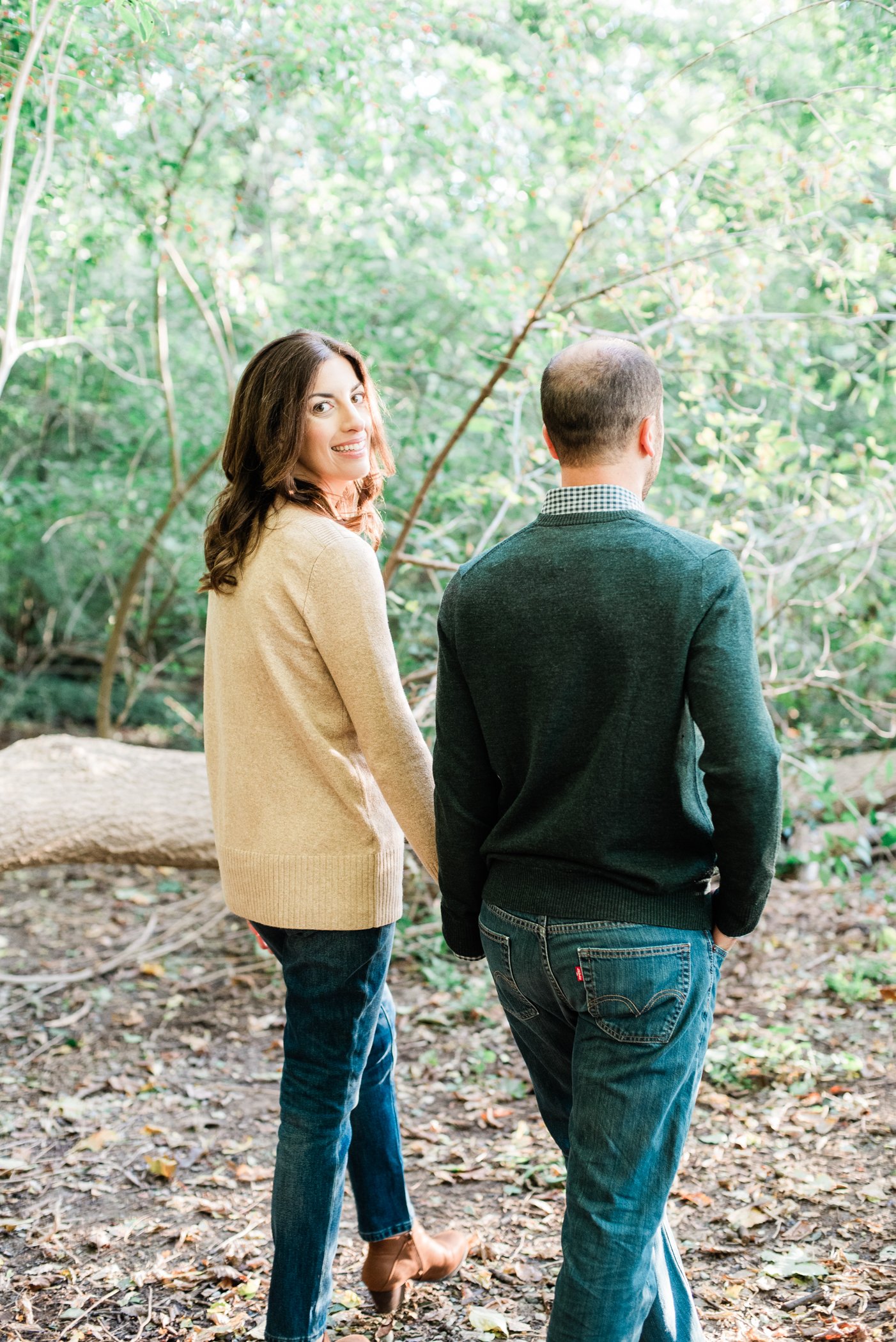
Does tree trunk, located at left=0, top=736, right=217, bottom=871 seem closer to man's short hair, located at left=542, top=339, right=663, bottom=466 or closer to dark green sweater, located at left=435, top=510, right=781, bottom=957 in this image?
dark green sweater, located at left=435, top=510, right=781, bottom=957

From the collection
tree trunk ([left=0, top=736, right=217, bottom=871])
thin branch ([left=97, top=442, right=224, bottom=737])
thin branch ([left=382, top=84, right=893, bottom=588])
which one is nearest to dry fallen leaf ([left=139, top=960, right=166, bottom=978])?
tree trunk ([left=0, top=736, right=217, bottom=871])

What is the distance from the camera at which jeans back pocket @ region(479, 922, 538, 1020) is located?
1.64m

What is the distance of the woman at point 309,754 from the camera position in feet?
5.98

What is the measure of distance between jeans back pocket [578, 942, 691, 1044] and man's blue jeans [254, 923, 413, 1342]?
48 centimetres

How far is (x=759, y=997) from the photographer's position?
3.90 meters

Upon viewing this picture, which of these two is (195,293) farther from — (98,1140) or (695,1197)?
(695,1197)

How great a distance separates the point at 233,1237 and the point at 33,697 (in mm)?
6934

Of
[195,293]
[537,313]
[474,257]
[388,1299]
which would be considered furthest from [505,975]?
[474,257]

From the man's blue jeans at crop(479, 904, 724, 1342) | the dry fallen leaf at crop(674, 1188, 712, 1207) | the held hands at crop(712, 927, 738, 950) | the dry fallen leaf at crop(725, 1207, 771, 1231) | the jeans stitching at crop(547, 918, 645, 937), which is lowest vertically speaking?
the dry fallen leaf at crop(674, 1188, 712, 1207)

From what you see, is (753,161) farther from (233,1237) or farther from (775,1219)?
(233,1237)

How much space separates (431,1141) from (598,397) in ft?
8.12

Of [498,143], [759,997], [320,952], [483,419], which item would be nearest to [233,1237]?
[320,952]

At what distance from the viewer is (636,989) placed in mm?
1509

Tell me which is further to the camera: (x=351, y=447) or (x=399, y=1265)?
(x=399, y=1265)
